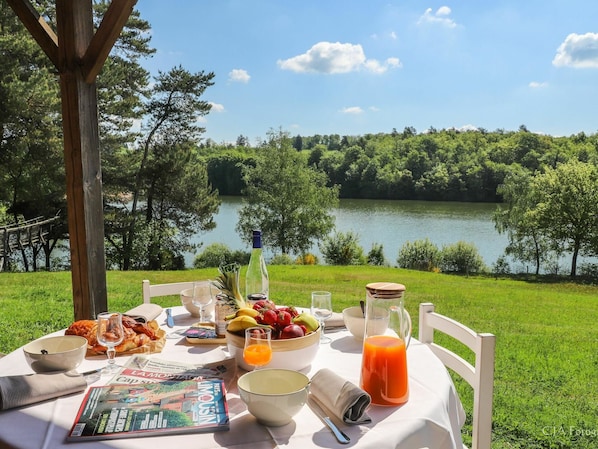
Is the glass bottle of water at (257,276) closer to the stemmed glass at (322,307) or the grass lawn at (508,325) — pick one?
the stemmed glass at (322,307)

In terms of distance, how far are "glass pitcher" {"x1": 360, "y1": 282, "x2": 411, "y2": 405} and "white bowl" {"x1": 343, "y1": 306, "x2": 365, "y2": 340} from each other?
0.37 metres

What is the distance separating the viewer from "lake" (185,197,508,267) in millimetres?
16781

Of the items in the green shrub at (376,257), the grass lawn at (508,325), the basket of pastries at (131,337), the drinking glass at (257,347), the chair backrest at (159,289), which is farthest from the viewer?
the green shrub at (376,257)

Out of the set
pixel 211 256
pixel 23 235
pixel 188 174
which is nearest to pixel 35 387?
pixel 23 235

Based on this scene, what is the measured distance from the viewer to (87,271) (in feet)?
7.78

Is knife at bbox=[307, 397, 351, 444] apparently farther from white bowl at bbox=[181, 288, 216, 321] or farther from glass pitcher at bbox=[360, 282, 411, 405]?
white bowl at bbox=[181, 288, 216, 321]

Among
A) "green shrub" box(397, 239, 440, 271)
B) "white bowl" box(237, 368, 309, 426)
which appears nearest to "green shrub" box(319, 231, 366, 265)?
"green shrub" box(397, 239, 440, 271)

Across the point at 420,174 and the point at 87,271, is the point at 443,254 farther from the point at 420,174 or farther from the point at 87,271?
the point at 87,271

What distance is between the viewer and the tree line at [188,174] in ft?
33.5

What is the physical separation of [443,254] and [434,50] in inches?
1212

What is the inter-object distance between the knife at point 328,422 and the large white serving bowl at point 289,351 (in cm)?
14

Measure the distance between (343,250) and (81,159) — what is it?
42.5ft

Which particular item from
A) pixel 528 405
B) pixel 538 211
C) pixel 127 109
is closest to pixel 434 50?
pixel 538 211

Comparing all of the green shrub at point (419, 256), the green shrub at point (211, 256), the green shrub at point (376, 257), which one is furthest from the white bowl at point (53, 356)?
the green shrub at point (419, 256)
